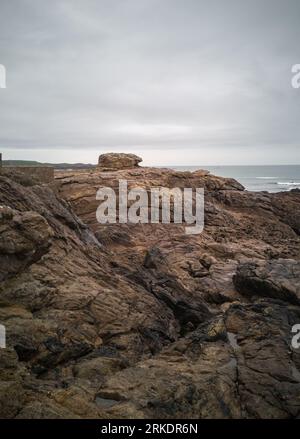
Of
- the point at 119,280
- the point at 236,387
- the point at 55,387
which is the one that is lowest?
the point at 236,387

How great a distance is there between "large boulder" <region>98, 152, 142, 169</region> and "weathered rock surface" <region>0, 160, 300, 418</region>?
10468mm

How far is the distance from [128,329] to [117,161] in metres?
18.1

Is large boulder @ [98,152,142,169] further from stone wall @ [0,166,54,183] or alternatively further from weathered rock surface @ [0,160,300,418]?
weathered rock surface @ [0,160,300,418]

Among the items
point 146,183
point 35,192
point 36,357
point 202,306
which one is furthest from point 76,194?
point 36,357

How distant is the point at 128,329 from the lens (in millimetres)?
10320

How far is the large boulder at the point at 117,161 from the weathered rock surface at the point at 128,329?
1047 cm

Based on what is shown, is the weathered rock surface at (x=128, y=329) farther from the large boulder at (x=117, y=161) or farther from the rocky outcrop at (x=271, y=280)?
the large boulder at (x=117, y=161)

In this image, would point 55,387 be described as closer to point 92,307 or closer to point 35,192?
point 92,307

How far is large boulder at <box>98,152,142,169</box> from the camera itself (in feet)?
87.4

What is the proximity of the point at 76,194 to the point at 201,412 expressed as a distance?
626 inches

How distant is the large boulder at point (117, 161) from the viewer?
2664 centimetres

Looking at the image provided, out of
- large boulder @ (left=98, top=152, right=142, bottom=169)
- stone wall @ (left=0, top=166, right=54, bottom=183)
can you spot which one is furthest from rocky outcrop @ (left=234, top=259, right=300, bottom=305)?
large boulder @ (left=98, top=152, right=142, bottom=169)

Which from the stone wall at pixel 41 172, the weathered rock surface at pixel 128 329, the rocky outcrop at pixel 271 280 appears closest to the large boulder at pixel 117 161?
the stone wall at pixel 41 172
